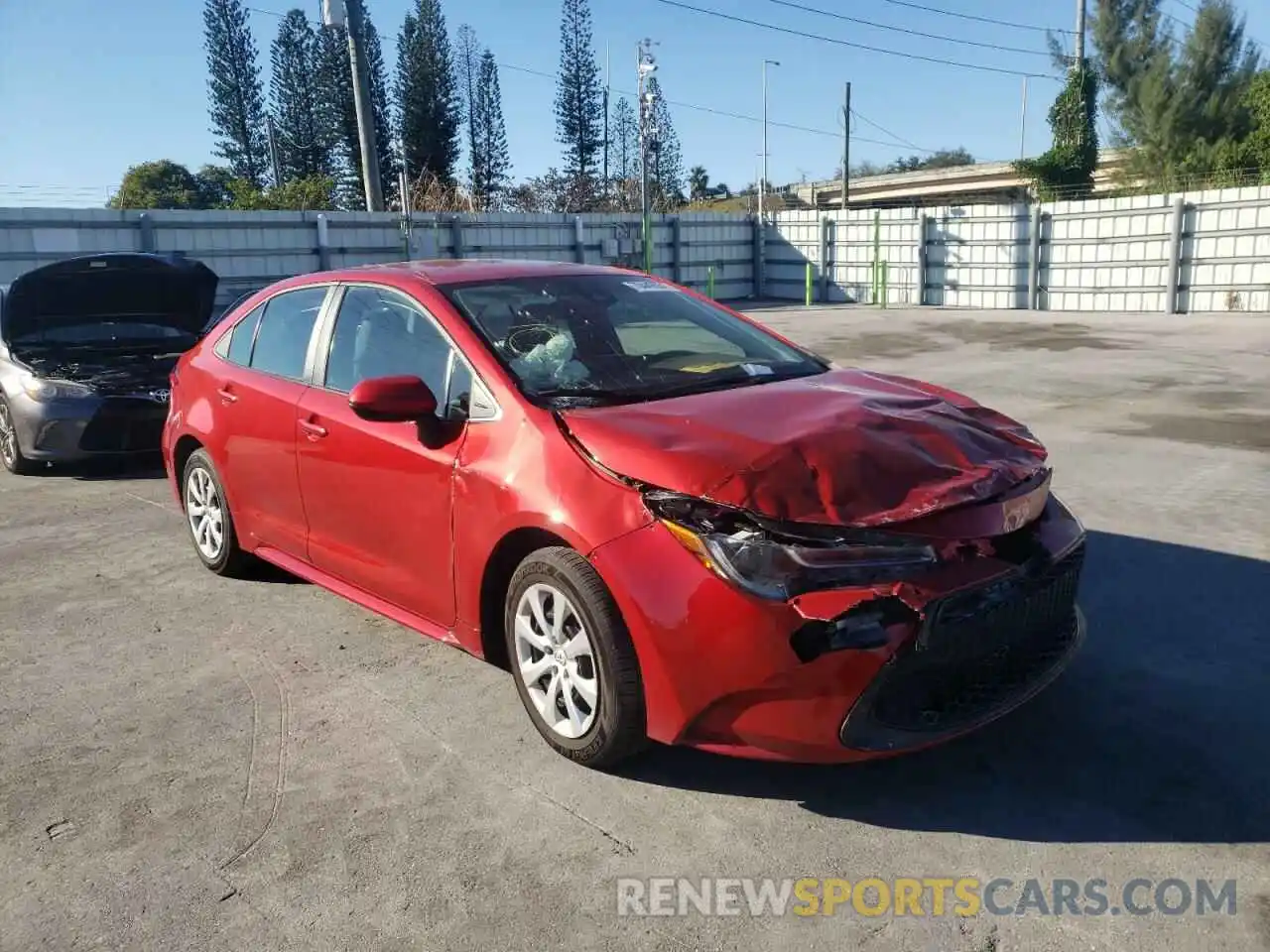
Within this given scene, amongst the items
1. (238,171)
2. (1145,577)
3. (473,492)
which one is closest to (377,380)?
(473,492)

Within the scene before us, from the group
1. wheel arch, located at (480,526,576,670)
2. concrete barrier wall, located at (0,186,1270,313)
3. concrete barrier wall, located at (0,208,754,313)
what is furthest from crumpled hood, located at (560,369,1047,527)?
concrete barrier wall, located at (0,186,1270,313)

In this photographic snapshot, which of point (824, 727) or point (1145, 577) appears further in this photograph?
point (1145, 577)

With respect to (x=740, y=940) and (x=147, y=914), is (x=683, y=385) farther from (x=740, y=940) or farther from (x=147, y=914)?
(x=147, y=914)

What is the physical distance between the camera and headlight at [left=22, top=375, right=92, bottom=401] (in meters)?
7.33

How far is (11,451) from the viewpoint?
7.80 m

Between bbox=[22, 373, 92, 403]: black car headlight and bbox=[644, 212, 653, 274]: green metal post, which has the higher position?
bbox=[644, 212, 653, 274]: green metal post

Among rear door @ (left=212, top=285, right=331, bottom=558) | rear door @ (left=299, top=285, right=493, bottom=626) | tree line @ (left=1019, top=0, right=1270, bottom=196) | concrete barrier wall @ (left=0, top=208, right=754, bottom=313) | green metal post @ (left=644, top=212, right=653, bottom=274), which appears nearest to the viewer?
rear door @ (left=299, top=285, right=493, bottom=626)

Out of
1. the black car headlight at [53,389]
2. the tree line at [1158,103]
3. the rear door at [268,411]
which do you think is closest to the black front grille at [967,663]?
the rear door at [268,411]

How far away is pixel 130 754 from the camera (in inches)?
130

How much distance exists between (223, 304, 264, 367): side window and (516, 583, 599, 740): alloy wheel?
236 cm

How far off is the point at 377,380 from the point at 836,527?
1.61 m

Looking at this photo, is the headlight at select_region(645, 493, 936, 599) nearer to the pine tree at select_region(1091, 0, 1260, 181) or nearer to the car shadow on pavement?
the car shadow on pavement

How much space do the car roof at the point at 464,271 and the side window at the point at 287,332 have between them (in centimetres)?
17

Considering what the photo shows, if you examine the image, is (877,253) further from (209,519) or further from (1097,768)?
(1097,768)
